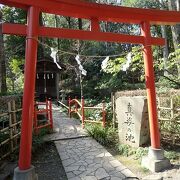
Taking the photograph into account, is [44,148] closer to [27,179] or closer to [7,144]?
[7,144]

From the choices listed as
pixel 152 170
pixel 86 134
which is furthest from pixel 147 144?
pixel 86 134

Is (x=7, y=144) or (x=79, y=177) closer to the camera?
(x=79, y=177)

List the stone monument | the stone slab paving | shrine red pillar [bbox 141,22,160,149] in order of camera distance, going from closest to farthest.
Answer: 1. the stone slab paving
2. shrine red pillar [bbox 141,22,160,149]
3. the stone monument

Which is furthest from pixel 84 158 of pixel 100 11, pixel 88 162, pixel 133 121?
pixel 100 11

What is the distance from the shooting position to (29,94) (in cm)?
518

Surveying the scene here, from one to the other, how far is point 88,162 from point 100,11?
394 cm

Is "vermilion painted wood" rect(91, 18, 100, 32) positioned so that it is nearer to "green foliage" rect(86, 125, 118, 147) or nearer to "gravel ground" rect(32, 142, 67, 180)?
"gravel ground" rect(32, 142, 67, 180)

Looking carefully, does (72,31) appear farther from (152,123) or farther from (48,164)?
(48,164)

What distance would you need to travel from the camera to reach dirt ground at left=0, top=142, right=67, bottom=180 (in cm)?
630

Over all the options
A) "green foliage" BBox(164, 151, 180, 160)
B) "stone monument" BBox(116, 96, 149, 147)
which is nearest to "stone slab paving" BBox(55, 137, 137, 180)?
"stone monument" BBox(116, 96, 149, 147)

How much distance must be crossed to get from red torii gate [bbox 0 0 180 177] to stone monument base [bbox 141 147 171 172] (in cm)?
16

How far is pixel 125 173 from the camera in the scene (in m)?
6.27

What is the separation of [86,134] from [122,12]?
487cm

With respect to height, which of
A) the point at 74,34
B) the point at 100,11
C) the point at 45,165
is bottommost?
the point at 45,165
